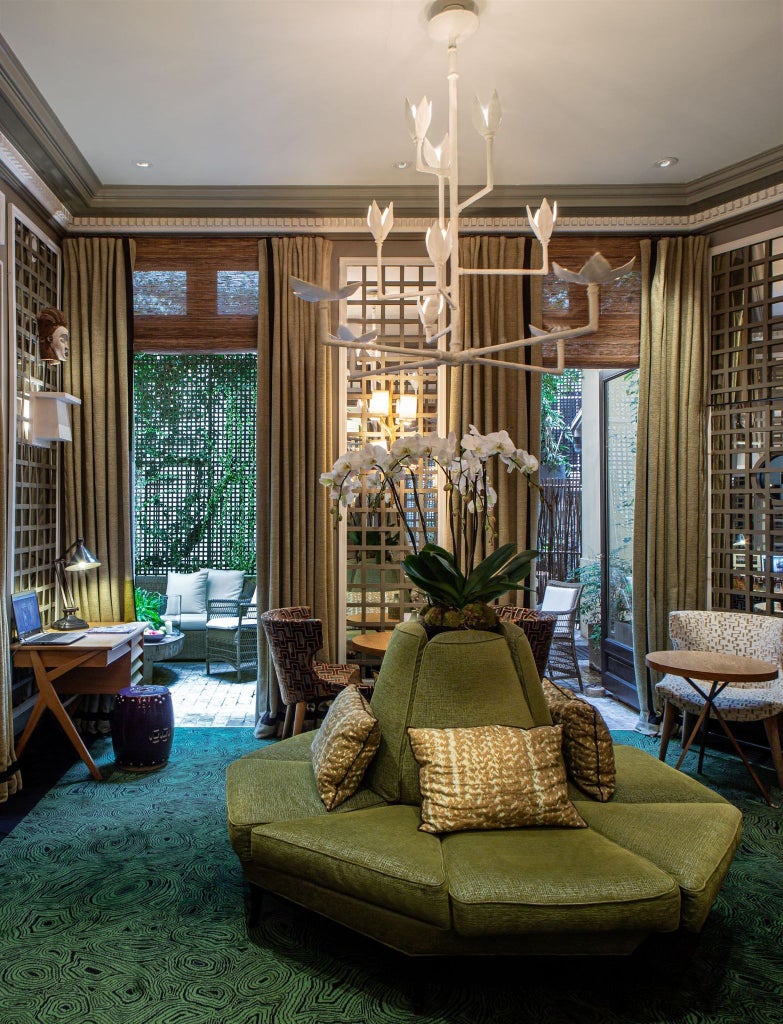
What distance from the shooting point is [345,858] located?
208 cm

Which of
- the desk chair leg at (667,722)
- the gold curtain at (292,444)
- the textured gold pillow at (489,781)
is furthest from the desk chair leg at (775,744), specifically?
the gold curtain at (292,444)

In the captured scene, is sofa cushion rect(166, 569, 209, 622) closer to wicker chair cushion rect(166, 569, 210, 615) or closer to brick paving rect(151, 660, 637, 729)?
wicker chair cushion rect(166, 569, 210, 615)

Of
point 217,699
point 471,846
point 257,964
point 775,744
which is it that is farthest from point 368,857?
point 217,699

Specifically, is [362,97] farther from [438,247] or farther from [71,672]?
[71,672]

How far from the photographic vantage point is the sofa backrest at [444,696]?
2.48 m

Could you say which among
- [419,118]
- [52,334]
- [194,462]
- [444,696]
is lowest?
[444,696]

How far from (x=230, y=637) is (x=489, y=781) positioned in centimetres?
450

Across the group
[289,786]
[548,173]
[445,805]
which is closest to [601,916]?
[445,805]

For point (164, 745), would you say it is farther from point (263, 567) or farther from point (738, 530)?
point (738, 530)

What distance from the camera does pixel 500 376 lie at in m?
4.48

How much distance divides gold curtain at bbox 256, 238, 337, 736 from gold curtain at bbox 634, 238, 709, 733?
2035 mm

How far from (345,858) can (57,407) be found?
307cm

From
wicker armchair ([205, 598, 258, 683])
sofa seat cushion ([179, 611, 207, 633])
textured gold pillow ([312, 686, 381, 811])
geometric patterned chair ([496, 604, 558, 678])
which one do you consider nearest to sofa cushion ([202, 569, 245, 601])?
sofa seat cushion ([179, 611, 207, 633])

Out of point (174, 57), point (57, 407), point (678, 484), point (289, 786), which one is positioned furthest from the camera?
point (678, 484)
